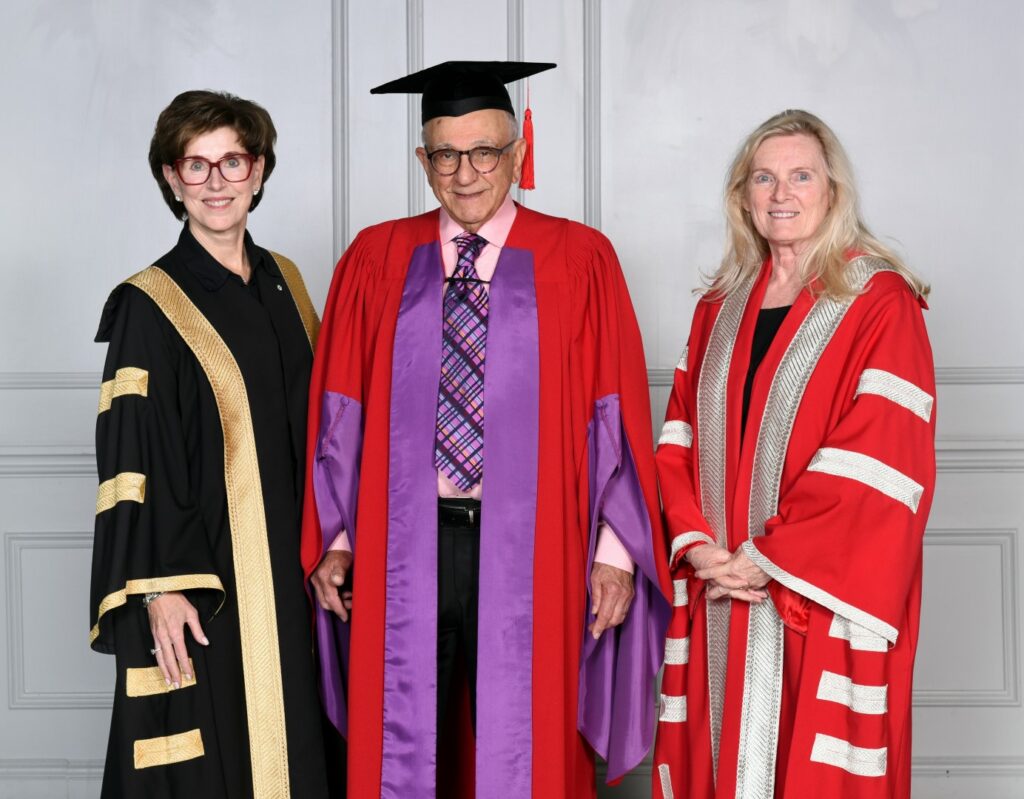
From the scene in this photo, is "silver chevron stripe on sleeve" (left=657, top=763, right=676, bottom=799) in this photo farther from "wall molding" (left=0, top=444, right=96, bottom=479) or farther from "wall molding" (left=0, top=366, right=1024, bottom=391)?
"wall molding" (left=0, top=444, right=96, bottom=479)

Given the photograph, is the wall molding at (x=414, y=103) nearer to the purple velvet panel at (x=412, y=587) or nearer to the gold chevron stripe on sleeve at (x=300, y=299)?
the gold chevron stripe on sleeve at (x=300, y=299)

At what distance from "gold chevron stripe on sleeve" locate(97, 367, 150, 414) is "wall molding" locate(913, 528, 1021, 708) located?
8.95 feet

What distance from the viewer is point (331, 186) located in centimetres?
399

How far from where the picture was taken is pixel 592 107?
154 inches

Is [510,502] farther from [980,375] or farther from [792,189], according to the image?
[980,375]

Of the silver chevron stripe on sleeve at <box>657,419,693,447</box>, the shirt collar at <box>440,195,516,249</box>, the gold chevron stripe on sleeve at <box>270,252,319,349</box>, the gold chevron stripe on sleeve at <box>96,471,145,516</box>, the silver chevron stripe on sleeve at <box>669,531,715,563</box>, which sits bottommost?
the silver chevron stripe on sleeve at <box>669,531,715,563</box>

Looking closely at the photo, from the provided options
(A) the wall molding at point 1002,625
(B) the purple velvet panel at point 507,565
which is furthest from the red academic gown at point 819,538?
(A) the wall molding at point 1002,625

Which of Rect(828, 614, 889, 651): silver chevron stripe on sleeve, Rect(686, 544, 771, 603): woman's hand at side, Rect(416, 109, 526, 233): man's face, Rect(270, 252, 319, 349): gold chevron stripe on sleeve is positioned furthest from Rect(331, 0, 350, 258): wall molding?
Rect(828, 614, 889, 651): silver chevron stripe on sleeve

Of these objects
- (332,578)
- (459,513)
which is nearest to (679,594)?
(459,513)

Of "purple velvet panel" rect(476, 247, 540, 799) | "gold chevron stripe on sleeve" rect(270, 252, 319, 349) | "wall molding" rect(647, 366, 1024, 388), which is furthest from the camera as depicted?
"wall molding" rect(647, 366, 1024, 388)

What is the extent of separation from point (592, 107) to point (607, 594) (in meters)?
1.99

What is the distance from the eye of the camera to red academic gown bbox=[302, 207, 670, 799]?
2514 millimetres

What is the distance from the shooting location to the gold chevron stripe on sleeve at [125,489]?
2389 millimetres

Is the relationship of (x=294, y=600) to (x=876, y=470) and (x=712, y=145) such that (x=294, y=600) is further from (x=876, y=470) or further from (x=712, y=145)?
(x=712, y=145)
